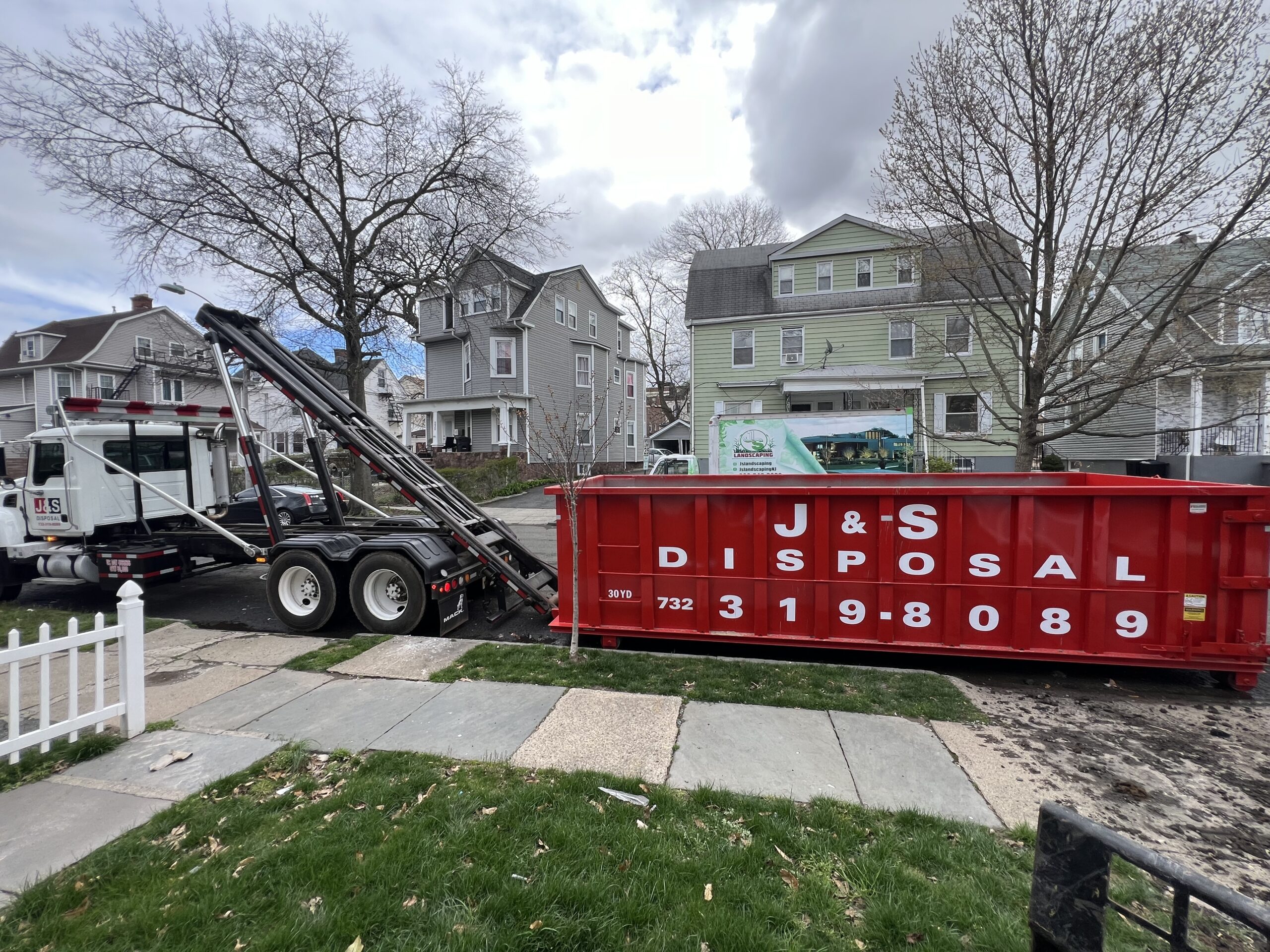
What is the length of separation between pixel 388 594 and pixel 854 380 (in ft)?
57.4

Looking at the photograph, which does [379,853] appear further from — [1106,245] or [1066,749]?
[1106,245]

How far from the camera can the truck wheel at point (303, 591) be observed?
6.72m

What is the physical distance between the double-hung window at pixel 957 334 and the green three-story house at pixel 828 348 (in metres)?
0.18

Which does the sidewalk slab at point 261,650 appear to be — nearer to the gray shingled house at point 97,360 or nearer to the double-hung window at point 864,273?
the double-hung window at point 864,273

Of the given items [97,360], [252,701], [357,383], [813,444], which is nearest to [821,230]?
[813,444]

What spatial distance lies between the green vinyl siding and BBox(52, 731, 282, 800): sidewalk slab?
1779 centimetres

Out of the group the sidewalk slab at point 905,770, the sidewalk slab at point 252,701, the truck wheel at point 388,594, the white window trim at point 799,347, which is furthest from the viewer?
the white window trim at point 799,347

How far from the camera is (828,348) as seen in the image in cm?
2197

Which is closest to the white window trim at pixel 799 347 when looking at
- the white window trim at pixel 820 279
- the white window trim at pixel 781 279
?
the white window trim at pixel 781 279

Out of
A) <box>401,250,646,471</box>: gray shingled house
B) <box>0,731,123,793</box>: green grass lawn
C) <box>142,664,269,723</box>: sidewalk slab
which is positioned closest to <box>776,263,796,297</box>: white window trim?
<box>401,250,646,471</box>: gray shingled house

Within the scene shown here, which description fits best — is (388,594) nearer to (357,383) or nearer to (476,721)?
(476,721)

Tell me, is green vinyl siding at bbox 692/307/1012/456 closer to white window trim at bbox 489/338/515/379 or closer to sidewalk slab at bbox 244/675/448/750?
white window trim at bbox 489/338/515/379

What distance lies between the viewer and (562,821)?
9.84 ft

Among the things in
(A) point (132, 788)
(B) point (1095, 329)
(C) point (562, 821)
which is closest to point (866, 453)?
(B) point (1095, 329)
